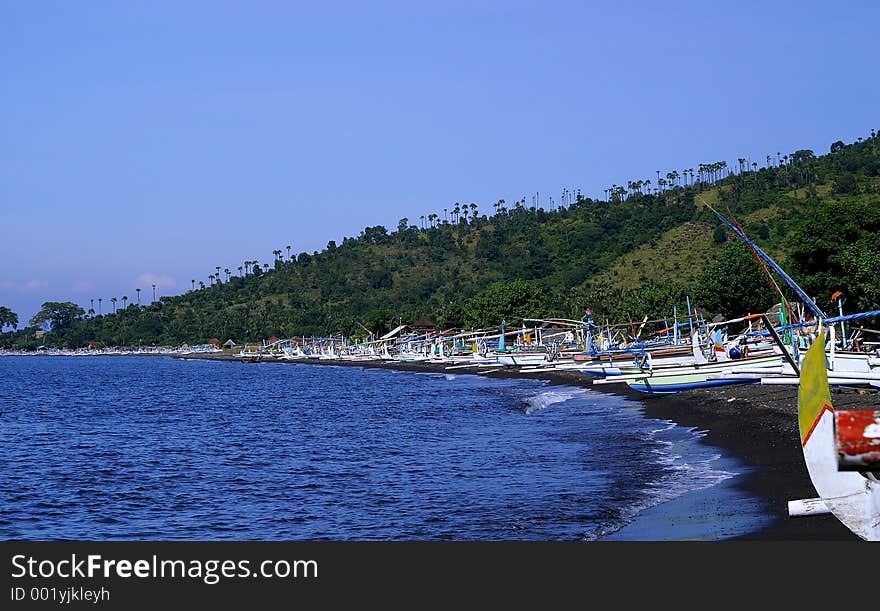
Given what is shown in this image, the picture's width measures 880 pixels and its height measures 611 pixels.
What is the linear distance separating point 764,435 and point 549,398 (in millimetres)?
30305

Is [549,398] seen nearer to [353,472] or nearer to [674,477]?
[353,472]

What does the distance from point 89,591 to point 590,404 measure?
151 ft

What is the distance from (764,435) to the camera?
103 ft

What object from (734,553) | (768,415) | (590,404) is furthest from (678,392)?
(734,553)

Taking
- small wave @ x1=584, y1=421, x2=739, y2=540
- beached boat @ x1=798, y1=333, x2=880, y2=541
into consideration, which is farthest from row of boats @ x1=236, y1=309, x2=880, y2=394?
small wave @ x1=584, y1=421, x2=739, y2=540

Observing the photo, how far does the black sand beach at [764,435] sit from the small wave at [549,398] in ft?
12.9

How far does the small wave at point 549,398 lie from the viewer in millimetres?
54594

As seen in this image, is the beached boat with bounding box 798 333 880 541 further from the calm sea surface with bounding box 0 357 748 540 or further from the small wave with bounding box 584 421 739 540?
the calm sea surface with bounding box 0 357 748 540

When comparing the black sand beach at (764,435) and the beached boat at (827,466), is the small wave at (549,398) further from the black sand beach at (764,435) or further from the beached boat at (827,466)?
the beached boat at (827,466)

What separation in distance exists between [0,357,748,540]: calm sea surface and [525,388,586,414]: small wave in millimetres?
436

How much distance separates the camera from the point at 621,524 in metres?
19.5

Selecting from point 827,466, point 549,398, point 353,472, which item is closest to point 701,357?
point 549,398

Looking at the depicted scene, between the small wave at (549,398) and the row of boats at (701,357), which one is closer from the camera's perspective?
the row of boats at (701,357)

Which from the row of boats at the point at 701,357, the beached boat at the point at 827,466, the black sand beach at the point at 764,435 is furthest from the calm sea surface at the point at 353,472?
the beached boat at the point at 827,466
